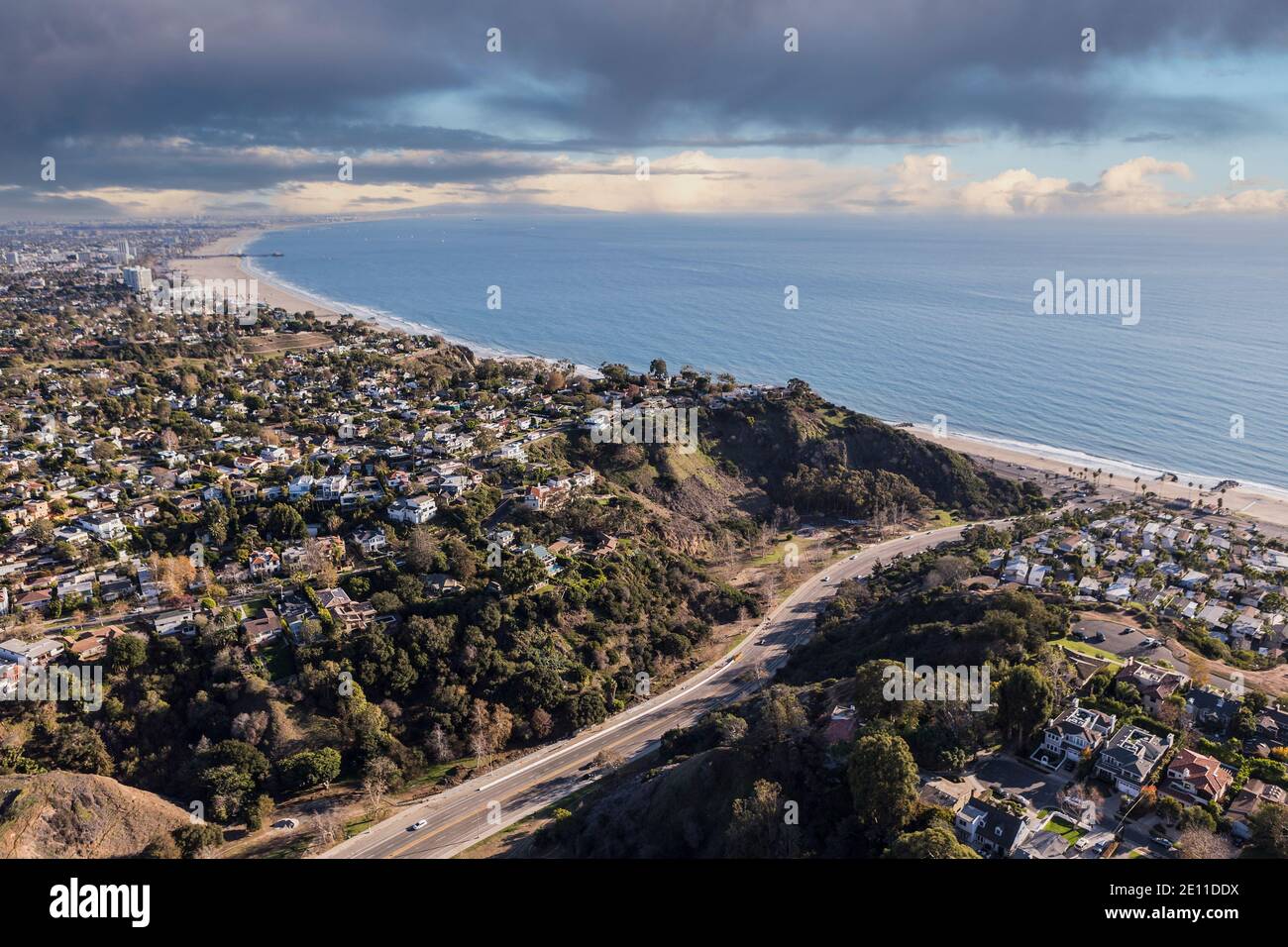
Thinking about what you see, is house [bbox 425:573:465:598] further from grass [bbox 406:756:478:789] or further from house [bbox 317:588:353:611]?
grass [bbox 406:756:478:789]

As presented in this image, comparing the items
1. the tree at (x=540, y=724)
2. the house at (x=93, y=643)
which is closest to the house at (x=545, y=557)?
the tree at (x=540, y=724)

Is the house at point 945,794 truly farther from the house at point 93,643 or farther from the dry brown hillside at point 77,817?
the house at point 93,643

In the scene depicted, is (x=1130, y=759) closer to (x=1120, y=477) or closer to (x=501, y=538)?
(x=501, y=538)

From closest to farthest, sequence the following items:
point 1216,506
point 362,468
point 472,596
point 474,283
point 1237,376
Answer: point 472,596, point 362,468, point 1216,506, point 1237,376, point 474,283

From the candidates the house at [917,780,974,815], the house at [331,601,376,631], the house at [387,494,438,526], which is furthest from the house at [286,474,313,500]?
the house at [917,780,974,815]
